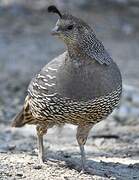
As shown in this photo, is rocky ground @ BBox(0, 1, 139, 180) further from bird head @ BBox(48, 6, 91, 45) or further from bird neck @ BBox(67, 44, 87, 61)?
bird head @ BBox(48, 6, 91, 45)

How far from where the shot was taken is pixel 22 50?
14.1 m

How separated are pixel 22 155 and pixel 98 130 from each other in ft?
8.74

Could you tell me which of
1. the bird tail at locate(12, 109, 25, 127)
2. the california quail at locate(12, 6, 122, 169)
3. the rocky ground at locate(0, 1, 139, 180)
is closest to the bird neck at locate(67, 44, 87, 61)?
the california quail at locate(12, 6, 122, 169)

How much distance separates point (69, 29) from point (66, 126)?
3.38 meters

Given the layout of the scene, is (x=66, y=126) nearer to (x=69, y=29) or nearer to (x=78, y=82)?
(x=78, y=82)

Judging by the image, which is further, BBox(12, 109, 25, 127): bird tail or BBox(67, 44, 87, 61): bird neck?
BBox(12, 109, 25, 127): bird tail

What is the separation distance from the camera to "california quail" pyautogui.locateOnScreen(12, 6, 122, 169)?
648 cm

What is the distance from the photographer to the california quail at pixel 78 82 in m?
6.48

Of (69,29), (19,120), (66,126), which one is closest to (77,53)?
(69,29)

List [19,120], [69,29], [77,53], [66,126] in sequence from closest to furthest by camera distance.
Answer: [69,29]
[77,53]
[19,120]
[66,126]

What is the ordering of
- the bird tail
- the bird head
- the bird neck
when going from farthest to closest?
the bird tail → the bird neck → the bird head

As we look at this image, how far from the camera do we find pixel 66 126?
9711 millimetres

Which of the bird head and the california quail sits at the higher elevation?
the bird head

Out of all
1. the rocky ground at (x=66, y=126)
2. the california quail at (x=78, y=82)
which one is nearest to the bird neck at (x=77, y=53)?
the california quail at (x=78, y=82)
